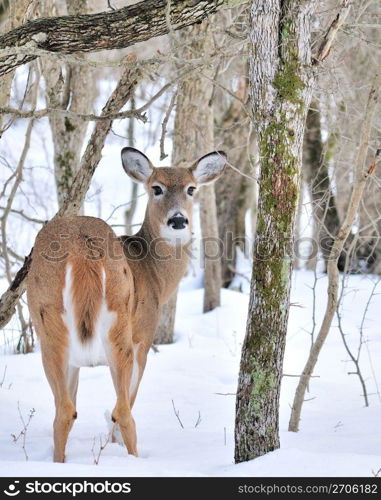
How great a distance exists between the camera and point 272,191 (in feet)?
16.2

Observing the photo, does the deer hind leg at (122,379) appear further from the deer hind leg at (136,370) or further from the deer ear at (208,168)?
the deer ear at (208,168)

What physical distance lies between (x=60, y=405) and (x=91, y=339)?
48cm

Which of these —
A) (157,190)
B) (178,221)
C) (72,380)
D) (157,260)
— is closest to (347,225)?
(178,221)

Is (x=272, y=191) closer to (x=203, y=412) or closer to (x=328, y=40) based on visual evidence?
(x=328, y=40)

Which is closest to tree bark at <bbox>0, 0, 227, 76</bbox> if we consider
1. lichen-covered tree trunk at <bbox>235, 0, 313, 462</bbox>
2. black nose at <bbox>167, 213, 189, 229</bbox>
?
lichen-covered tree trunk at <bbox>235, 0, 313, 462</bbox>

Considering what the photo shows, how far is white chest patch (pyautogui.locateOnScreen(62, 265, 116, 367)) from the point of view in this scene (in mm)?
5160

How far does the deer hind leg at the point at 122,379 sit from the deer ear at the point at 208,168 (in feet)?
8.17

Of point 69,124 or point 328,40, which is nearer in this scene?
point 328,40

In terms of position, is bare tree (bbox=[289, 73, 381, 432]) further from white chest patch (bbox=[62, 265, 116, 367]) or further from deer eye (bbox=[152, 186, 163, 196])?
deer eye (bbox=[152, 186, 163, 196])

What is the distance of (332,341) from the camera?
9719mm

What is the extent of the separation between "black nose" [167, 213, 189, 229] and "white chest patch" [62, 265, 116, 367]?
→ 1.70m

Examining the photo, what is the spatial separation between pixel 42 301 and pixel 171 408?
8.09 feet

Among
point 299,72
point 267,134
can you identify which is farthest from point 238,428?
point 299,72
